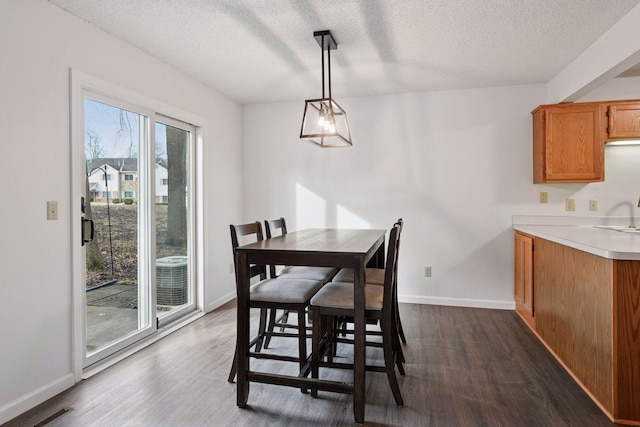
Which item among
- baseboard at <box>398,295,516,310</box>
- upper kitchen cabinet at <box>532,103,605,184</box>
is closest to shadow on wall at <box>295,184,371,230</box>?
baseboard at <box>398,295,516,310</box>

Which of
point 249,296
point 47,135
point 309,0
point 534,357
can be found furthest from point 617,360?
point 47,135

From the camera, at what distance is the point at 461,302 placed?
4.11 metres

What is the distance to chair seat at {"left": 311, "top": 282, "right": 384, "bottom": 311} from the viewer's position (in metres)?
2.09

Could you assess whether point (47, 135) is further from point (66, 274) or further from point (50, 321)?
point (50, 321)

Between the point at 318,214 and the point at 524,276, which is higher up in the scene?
the point at 318,214

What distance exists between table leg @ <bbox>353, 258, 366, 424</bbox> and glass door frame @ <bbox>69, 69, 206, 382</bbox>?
1.85 meters

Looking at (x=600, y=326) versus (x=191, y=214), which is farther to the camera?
(x=191, y=214)

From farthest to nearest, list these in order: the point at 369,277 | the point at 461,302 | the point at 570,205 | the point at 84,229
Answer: the point at 461,302 → the point at 570,205 → the point at 369,277 → the point at 84,229

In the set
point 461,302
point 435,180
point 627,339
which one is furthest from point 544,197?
point 627,339

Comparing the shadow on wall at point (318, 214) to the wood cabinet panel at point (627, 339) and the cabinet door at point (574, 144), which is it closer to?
the cabinet door at point (574, 144)

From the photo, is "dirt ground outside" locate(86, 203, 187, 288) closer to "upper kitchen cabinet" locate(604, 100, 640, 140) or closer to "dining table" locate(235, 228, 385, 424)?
"dining table" locate(235, 228, 385, 424)

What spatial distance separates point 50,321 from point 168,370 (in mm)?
802

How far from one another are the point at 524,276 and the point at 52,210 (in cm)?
391

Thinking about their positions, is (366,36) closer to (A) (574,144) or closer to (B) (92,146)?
(B) (92,146)
